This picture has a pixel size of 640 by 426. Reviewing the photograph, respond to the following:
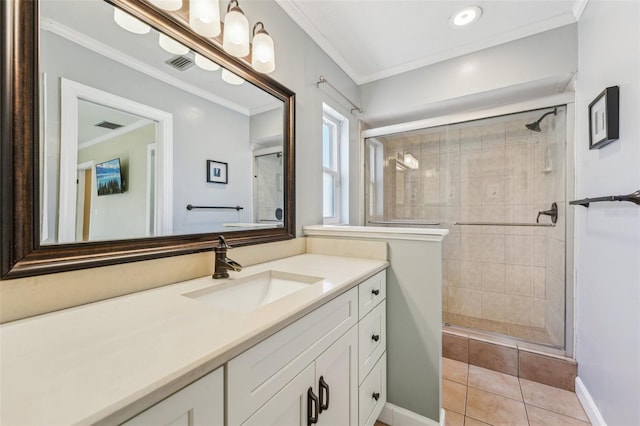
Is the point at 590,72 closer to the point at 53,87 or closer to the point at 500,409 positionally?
the point at 500,409

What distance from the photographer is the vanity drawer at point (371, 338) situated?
1179 mm

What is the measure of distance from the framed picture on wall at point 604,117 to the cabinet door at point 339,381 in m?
1.50

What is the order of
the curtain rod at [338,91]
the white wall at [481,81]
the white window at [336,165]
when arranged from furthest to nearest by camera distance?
1. the white window at [336,165]
2. the curtain rod at [338,91]
3. the white wall at [481,81]

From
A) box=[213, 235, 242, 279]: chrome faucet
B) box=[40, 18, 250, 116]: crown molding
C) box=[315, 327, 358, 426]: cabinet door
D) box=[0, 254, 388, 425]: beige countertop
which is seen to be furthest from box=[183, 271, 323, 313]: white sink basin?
box=[40, 18, 250, 116]: crown molding

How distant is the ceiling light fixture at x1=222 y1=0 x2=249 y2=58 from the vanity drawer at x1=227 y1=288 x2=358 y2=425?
3.90 feet

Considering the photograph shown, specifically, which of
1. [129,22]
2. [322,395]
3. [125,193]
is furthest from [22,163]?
[322,395]

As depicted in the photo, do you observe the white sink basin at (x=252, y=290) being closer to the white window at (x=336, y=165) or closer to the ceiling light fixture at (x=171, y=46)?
the ceiling light fixture at (x=171, y=46)

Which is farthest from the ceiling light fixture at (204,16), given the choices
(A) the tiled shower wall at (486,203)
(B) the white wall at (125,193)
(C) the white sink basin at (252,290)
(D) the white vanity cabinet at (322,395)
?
(A) the tiled shower wall at (486,203)

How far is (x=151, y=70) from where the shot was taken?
1016 millimetres

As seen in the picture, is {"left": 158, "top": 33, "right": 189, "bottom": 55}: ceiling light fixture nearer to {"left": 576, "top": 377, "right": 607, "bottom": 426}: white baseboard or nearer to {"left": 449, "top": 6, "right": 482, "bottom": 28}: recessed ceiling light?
{"left": 449, "top": 6, "right": 482, "bottom": 28}: recessed ceiling light

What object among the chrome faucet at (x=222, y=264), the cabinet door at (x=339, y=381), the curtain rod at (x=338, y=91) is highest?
the curtain rod at (x=338, y=91)

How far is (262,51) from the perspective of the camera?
131 cm

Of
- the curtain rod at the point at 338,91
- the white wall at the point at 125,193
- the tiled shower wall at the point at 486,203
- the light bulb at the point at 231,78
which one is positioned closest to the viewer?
the white wall at the point at 125,193

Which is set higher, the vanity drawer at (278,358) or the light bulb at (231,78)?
the light bulb at (231,78)
